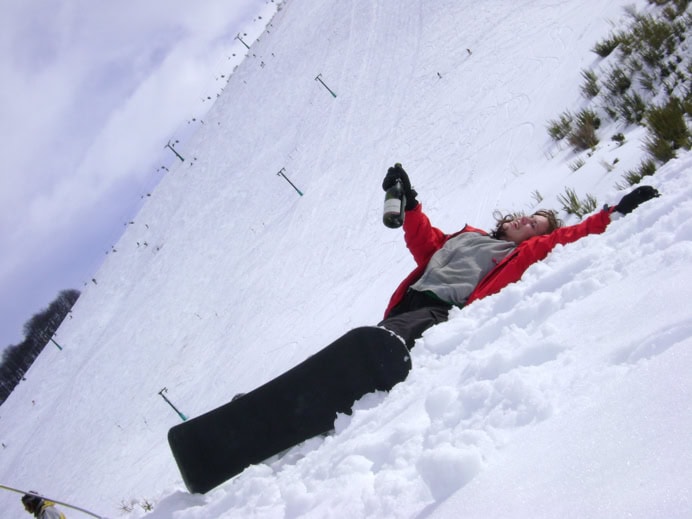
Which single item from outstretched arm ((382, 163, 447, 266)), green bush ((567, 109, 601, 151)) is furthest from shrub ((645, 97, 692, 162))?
outstretched arm ((382, 163, 447, 266))

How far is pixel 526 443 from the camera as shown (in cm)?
148

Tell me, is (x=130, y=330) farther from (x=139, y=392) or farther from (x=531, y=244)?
(x=531, y=244)

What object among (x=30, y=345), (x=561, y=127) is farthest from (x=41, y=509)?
(x=30, y=345)

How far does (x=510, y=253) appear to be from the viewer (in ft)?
12.1

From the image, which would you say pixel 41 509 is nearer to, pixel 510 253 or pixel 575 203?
pixel 510 253

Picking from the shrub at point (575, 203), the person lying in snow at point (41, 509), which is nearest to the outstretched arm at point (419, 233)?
the shrub at point (575, 203)

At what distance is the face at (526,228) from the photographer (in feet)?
13.1

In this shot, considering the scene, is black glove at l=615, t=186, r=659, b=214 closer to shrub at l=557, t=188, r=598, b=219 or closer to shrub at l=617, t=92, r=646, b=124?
Answer: shrub at l=557, t=188, r=598, b=219

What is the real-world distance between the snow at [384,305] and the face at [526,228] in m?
0.48

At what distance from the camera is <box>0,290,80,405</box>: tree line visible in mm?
51650

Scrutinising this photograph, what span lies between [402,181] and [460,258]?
28.9 inches

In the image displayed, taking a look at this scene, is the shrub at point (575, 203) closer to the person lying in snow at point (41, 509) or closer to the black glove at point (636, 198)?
the black glove at point (636, 198)

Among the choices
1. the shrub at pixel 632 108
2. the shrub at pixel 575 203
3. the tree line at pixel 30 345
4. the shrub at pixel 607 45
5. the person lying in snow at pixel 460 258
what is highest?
the tree line at pixel 30 345

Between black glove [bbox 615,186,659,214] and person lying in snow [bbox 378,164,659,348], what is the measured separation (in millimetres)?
81
